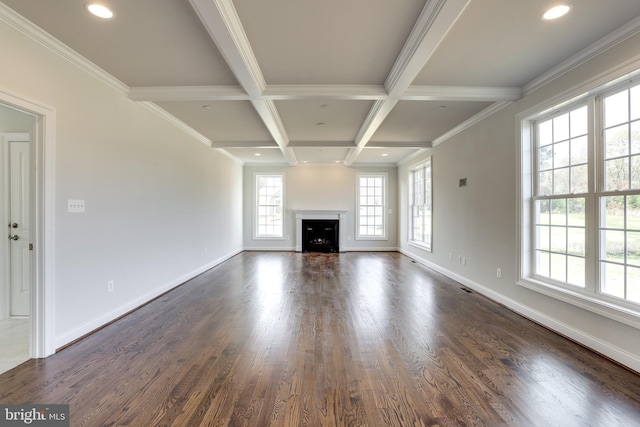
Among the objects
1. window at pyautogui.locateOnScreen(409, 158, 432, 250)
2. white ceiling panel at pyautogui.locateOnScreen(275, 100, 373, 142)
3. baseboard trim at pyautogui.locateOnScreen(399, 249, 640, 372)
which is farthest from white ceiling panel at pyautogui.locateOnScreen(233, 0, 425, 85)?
window at pyautogui.locateOnScreen(409, 158, 432, 250)

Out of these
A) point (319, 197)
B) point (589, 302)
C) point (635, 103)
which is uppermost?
point (635, 103)

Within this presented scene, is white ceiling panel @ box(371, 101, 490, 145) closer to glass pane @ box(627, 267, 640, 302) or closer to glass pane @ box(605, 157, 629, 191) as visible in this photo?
glass pane @ box(605, 157, 629, 191)

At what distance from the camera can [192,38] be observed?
2.24 metres

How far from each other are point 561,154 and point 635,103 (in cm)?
73

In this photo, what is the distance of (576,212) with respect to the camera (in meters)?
2.65

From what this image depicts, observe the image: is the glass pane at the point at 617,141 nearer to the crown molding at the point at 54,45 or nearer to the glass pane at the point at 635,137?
the glass pane at the point at 635,137

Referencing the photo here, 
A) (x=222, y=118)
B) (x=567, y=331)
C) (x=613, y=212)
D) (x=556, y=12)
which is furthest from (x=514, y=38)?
(x=222, y=118)

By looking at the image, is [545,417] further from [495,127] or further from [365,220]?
[365,220]

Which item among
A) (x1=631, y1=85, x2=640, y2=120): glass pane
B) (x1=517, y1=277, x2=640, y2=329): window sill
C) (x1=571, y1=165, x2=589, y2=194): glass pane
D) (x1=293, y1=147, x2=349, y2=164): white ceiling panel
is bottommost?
(x1=517, y1=277, x2=640, y2=329): window sill

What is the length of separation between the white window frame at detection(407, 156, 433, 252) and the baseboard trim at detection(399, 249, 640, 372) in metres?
1.86

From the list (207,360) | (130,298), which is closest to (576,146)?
(207,360)

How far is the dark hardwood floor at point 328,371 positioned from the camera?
5.26ft

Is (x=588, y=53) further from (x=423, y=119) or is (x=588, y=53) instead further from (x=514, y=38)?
(x=423, y=119)

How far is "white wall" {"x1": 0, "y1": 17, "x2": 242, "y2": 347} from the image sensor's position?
7.57ft
